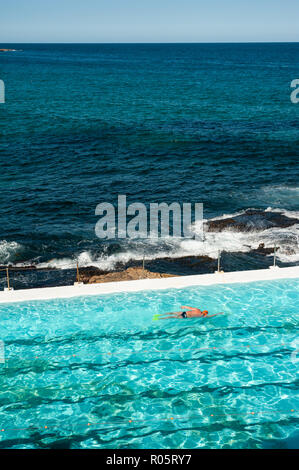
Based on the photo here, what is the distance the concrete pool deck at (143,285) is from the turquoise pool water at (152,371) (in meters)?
0.32

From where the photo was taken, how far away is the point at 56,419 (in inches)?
480

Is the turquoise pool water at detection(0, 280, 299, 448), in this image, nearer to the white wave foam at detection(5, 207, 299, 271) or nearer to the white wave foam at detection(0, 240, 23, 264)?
the white wave foam at detection(5, 207, 299, 271)

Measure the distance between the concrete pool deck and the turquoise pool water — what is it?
12.6 inches

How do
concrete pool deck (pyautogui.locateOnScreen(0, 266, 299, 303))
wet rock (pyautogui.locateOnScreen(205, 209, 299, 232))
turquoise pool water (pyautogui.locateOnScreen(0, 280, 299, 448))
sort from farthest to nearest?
wet rock (pyautogui.locateOnScreen(205, 209, 299, 232)), concrete pool deck (pyautogui.locateOnScreen(0, 266, 299, 303)), turquoise pool water (pyautogui.locateOnScreen(0, 280, 299, 448))

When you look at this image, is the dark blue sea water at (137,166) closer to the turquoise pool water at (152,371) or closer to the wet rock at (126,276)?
the wet rock at (126,276)

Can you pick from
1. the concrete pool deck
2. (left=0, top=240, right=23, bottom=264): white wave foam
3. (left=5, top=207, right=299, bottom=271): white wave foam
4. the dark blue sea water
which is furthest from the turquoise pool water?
(left=0, top=240, right=23, bottom=264): white wave foam

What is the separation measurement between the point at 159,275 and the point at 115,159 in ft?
70.7

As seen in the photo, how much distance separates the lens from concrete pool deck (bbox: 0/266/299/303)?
17.7m

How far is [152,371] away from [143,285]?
16.7 ft

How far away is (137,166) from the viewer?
38.4 meters

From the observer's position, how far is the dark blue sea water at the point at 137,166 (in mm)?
24562

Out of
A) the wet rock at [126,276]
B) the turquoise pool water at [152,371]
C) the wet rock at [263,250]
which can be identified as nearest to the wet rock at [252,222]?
the wet rock at [263,250]
